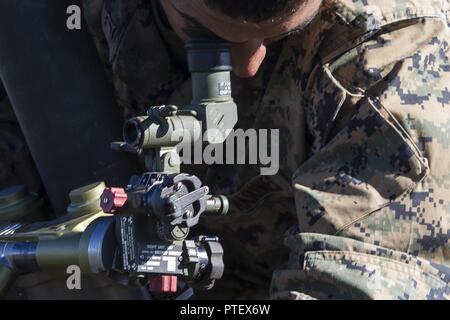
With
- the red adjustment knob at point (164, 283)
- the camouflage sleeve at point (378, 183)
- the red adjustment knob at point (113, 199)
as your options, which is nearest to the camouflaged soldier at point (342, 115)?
the camouflage sleeve at point (378, 183)

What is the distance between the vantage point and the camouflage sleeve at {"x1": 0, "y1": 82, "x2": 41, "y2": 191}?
108 inches

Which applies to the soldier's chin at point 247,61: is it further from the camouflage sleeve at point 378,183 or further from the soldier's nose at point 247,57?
the camouflage sleeve at point 378,183

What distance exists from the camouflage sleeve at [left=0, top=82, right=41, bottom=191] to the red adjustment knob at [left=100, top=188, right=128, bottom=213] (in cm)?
91

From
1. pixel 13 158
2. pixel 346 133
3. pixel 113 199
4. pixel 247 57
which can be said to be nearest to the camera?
pixel 113 199

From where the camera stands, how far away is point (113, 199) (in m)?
1.86

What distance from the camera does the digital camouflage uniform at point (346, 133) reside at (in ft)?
6.15

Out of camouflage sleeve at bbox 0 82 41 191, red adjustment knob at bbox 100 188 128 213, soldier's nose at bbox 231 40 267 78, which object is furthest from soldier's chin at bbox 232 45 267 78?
camouflage sleeve at bbox 0 82 41 191

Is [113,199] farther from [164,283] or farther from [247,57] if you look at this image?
[247,57]

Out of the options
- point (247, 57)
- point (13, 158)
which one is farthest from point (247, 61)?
point (13, 158)

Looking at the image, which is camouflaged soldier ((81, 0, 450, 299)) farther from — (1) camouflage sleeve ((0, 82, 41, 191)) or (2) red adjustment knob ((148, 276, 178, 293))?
(1) camouflage sleeve ((0, 82, 41, 191))

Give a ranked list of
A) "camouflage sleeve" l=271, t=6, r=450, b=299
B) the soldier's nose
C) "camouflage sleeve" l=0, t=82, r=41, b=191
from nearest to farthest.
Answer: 1. "camouflage sleeve" l=271, t=6, r=450, b=299
2. the soldier's nose
3. "camouflage sleeve" l=0, t=82, r=41, b=191

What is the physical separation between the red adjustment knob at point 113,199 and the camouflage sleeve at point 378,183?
347mm

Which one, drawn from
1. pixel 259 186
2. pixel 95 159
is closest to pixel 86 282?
pixel 95 159

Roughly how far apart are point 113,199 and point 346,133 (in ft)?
1.62
